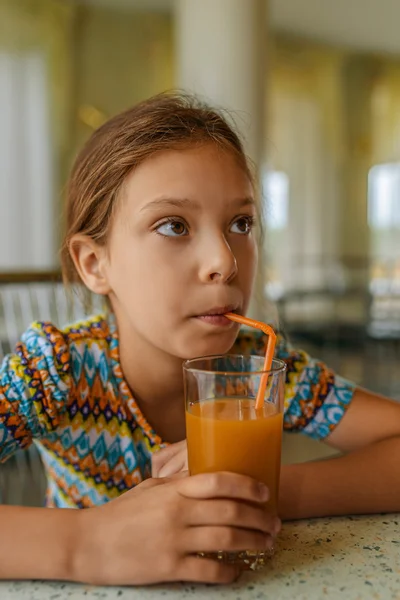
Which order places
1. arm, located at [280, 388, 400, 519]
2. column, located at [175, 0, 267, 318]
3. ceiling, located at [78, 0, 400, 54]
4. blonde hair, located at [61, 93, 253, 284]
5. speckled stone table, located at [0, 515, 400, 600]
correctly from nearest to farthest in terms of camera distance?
speckled stone table, located at [0, 515, 400, 600]
arm, located at [280, 388, 400, 519]
blonde hair, located at [61, 93, 253, 284]
column, located at [175, 0, 267, 318]
ceiling, located at [78, 0, 400, 54]

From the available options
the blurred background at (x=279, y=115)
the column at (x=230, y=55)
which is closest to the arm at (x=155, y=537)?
the blurred background at (x=279, y=115)

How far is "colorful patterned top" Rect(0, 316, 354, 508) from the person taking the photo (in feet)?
2.61

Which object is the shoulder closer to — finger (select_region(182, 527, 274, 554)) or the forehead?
the forehead

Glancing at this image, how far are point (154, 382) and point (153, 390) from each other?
0.05 feet

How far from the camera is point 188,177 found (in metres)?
0.74

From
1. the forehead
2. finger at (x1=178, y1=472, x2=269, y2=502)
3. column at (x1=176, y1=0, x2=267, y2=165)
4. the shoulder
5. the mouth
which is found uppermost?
column at (x1=176, y1=0, x2=267, y2=165)

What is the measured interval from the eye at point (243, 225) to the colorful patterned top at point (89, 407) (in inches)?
9.7

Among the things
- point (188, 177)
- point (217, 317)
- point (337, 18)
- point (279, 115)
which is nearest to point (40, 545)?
point (217, 317)

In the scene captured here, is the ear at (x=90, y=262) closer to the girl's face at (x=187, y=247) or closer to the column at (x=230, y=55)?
the girl's face at (x=187, y=247)

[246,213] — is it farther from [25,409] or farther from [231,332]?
[25,409]

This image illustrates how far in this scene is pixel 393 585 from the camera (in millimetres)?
516

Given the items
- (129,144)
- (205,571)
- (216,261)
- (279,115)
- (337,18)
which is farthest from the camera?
(279,115)

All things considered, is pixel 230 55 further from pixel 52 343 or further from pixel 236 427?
pixel 236 427

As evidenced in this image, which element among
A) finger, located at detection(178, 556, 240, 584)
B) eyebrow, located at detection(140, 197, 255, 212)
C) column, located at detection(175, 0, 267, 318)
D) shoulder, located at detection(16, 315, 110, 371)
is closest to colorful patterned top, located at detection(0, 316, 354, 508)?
shoulder, located at detection(16, 315, 110, 371)
